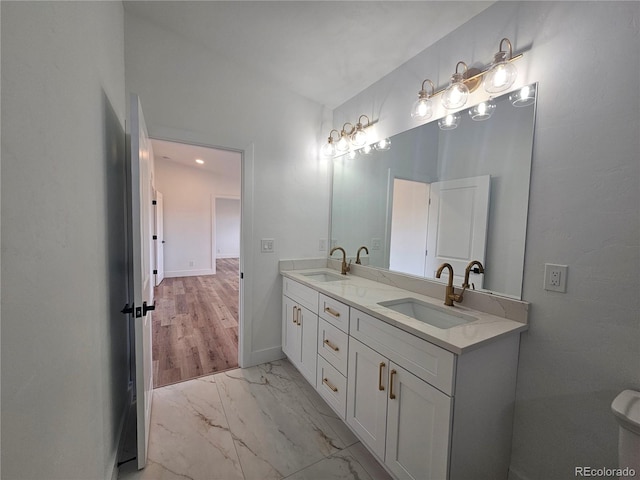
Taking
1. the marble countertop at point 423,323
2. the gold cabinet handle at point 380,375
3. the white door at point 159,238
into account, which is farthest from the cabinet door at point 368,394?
the white door at point 159,238

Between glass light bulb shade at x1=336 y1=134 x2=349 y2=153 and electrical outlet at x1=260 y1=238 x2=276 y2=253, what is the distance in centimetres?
110

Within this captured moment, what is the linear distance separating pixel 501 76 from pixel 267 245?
1992 mm

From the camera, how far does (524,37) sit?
49.7 inches

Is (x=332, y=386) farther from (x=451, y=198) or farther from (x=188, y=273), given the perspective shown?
(x=188, y=273)

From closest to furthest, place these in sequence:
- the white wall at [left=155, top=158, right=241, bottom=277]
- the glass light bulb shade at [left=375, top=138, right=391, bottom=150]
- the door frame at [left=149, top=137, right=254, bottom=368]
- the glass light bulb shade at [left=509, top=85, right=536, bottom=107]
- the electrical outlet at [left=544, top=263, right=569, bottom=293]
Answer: the electrical outlet at [left=544, top=263, right=569, bottom=293] < the glass light bulb shade at [left=509, top=85, right=536, bottom=107] < the glass light bulb shade at [left=375, top=138, right=391, bottom=150] < the door frame at [left=149, top=137, right=254, bottom=368] < the white wall at [left=155, top=158, right=241, bottom=277]

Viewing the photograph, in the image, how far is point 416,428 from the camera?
3.77 feet

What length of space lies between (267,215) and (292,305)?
0.85 meters

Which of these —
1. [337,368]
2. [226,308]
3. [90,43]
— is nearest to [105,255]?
[90,43]

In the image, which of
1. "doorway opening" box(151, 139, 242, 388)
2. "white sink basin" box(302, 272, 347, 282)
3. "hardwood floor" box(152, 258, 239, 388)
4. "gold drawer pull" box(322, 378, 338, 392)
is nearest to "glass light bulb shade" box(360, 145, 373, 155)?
"white sink basin" box(302, 272, 347, 282)

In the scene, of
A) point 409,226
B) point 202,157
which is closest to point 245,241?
point 409,226

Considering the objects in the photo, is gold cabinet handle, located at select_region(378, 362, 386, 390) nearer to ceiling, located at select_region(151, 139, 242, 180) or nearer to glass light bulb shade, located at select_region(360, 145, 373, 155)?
glass light bulb shade, located at select_region(360, 145, 373, 155)

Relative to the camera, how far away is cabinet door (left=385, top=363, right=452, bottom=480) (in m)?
1.05

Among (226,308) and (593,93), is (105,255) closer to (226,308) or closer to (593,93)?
(593,93)

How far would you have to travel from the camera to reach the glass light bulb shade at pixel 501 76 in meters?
1.27
